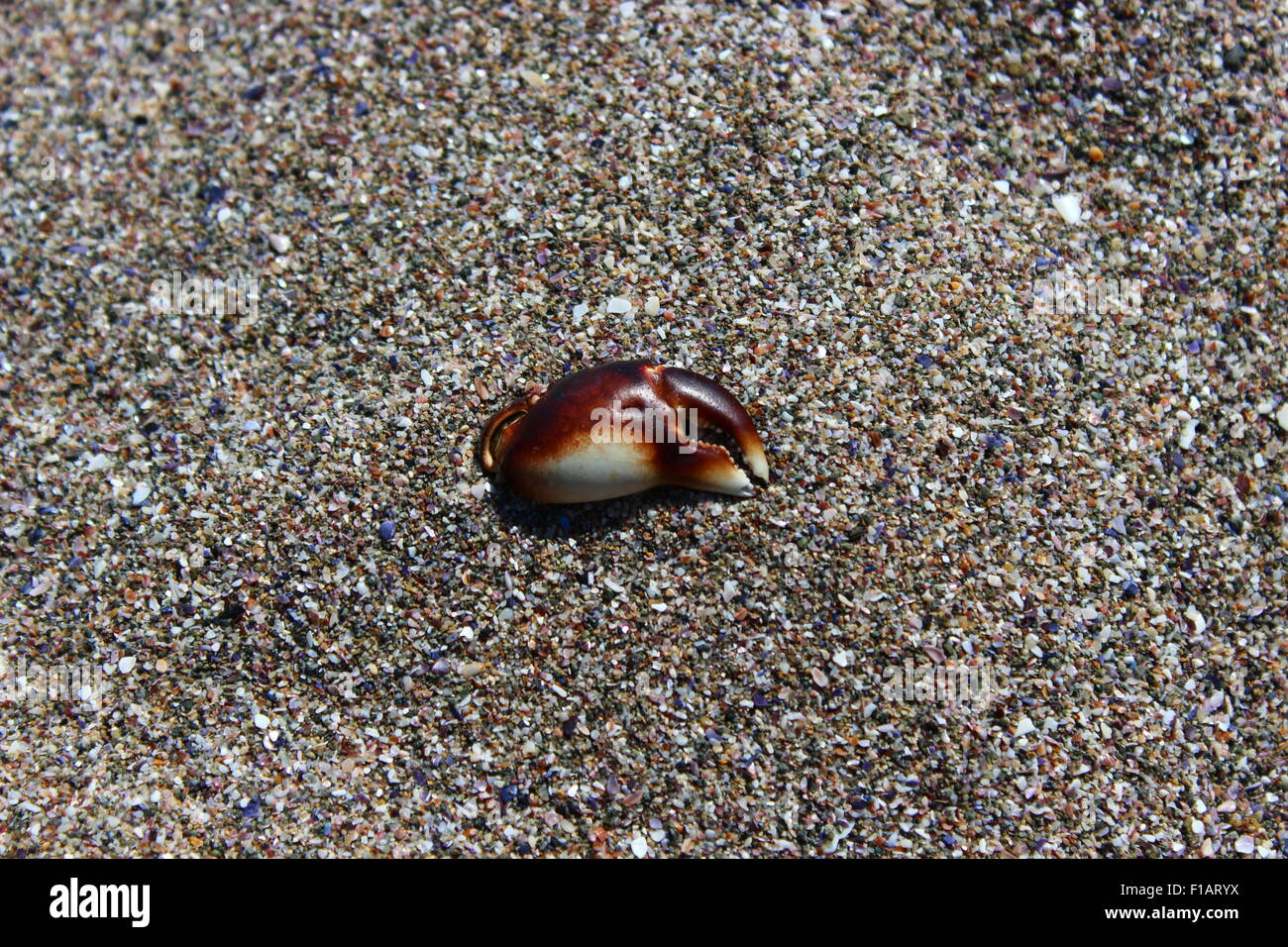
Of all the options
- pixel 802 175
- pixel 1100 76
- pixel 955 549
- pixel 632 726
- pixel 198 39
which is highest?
pixel 198 39

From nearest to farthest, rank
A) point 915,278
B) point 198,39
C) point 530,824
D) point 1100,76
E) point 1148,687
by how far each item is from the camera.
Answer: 1. point 530,824
2. point 1148,687
3. point 915,278
4. point 1100,76
5. point 198,39

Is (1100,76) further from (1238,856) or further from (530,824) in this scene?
(530,824)

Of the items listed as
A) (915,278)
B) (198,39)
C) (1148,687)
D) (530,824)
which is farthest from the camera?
(198,39)

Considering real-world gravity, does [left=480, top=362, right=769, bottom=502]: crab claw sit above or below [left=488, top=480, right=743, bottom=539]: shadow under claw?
above

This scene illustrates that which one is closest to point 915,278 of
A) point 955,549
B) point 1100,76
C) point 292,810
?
point 955,549

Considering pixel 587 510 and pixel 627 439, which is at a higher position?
pixel 627 439

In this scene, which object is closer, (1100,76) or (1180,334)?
(1180,334)

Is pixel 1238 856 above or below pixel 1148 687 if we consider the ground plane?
below

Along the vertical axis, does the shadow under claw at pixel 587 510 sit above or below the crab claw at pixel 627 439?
below
